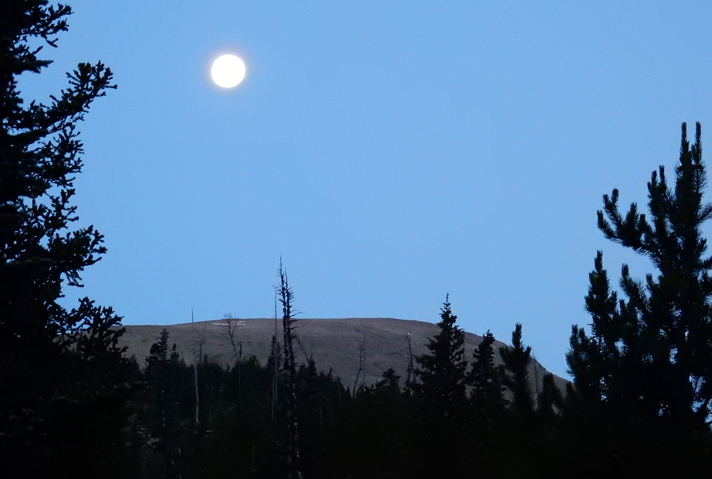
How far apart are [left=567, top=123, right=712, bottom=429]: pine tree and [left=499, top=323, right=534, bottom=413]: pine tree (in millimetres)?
4928

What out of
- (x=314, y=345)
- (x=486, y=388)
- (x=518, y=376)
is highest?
(x=314, y=345)

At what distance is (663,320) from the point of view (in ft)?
83.1

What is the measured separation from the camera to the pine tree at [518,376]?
31312 millimetres

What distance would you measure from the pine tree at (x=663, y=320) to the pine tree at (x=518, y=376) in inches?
194

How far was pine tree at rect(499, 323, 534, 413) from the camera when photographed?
31.3 m

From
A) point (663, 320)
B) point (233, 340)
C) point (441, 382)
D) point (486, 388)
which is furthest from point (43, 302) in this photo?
point (233, 340)

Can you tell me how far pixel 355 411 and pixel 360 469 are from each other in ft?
11.1

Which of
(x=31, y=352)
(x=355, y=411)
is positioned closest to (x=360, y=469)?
(x=355, y=411)

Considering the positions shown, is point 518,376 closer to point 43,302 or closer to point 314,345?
point 43,302

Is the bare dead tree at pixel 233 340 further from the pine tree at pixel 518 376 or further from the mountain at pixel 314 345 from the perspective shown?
the pine tree at pixel 518 376

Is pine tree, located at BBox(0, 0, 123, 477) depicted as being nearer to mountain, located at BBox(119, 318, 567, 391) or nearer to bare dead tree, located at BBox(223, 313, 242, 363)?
bare dead tree, located at BBox(223, 313, 242, 363)

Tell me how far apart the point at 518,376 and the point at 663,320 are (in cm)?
768

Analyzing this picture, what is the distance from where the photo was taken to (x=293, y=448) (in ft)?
170

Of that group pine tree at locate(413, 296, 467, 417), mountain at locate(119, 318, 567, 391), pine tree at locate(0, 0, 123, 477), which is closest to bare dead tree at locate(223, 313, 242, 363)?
mountain at locate(119, 318, 567, 391)
